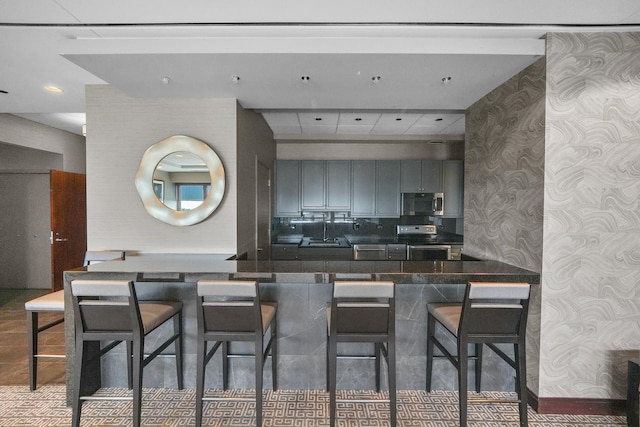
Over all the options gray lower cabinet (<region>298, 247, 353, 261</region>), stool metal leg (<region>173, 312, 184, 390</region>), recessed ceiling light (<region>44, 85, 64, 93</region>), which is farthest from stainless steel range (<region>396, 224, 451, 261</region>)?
recessed ceiling light (<region>44, 85, 64, 93</region>)

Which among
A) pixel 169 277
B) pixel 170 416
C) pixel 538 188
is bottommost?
pixel 170 416

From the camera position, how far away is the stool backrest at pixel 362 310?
1.75 meters

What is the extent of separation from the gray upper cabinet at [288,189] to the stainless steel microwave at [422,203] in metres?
1.72

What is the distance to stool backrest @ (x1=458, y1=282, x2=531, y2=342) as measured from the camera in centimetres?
176

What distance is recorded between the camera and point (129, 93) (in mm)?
2822

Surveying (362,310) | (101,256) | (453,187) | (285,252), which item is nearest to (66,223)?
(101,256)

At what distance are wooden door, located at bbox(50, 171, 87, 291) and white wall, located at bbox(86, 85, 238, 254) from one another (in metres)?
2.16

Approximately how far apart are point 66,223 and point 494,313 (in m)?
5.62

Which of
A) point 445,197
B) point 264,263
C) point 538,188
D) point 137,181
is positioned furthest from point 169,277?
point 445,197

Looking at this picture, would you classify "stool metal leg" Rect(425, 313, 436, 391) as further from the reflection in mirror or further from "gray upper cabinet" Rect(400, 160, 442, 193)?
"gray upper cabinet" Rect(400, 160, 442, 193)

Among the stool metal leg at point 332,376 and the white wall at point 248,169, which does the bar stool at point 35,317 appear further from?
the stool metal leg at point 332,376

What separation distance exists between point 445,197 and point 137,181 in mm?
4295

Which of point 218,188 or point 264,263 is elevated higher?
point 218,188

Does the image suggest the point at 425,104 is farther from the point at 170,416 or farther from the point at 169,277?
the point at 170,416
